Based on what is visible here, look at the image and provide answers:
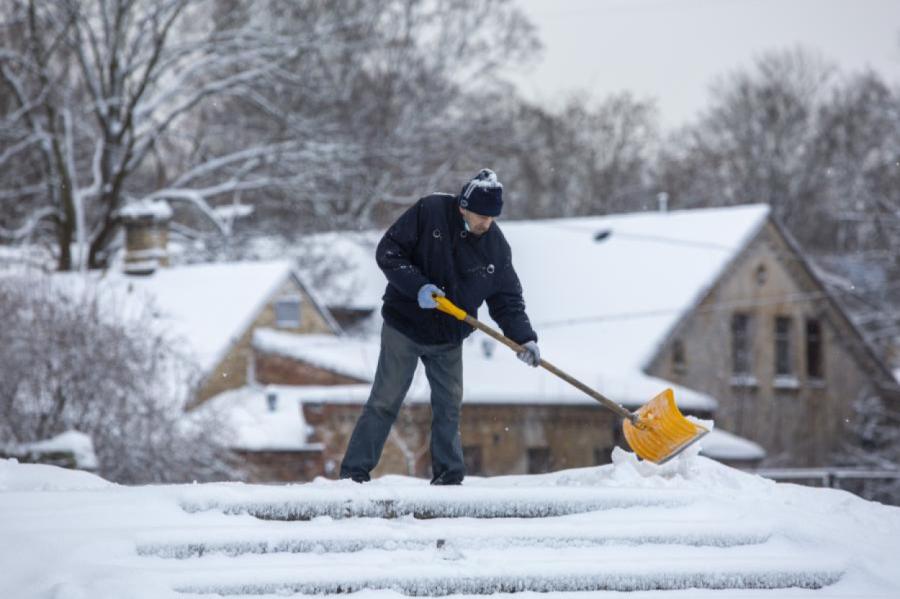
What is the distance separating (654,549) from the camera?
6891mm

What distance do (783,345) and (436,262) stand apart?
27.3 metres

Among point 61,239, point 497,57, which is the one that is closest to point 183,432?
point 61,239

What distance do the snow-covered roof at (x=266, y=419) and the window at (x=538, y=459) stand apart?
168 inches

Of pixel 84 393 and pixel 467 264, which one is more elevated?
pixel 467 264

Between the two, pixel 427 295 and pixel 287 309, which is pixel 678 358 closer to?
pixel 287 309

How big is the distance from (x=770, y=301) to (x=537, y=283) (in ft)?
16.8

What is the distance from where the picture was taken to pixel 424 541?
663cm

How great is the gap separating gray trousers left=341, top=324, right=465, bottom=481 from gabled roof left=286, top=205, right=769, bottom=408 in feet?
56.6

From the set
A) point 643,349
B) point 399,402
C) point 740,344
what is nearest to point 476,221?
point 399,402

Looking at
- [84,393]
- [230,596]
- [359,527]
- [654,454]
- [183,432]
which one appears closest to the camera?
[230,596]

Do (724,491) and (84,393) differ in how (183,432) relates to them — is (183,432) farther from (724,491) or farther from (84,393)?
(724,491)

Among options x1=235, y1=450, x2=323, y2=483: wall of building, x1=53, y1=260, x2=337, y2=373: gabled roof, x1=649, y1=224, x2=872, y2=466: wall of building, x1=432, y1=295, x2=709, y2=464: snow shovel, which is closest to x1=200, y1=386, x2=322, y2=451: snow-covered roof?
x1=235, y1=450, x2=323, y2=483: wall of building

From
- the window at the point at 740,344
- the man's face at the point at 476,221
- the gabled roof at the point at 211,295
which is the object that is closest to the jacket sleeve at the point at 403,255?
the man's face at the point at 476,221

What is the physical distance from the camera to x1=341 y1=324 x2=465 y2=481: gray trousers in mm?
8188
